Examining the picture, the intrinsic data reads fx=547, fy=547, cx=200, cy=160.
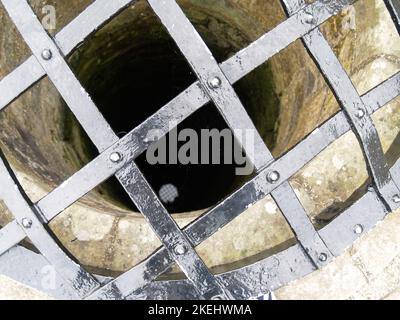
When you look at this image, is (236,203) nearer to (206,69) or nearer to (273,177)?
(273,177)

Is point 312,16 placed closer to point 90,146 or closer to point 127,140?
point 127,140

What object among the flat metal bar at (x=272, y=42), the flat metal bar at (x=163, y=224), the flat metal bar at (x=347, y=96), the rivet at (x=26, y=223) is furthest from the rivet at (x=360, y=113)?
the rivet at (x=26, y=223)

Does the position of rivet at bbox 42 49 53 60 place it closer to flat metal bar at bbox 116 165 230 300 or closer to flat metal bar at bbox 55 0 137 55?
flat metal bar at bbox 55 0 137 55

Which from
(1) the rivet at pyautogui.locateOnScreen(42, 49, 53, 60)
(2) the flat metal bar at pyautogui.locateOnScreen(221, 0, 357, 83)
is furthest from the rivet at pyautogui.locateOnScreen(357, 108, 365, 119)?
(1) the rivet at pyautogui.locateOnScreen(42, 49, 53, 60)

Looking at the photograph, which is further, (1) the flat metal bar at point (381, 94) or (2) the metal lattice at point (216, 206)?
(1) the flat metal bar at point (381, 94)

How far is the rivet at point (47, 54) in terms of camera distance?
4.60 feet

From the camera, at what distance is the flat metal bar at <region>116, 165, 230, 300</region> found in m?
1.42

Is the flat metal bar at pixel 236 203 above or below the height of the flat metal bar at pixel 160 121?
below

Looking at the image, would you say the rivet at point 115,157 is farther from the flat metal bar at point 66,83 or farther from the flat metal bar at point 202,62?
the flat metal bar at point 202,62

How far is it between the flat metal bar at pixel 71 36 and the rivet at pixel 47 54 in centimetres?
3

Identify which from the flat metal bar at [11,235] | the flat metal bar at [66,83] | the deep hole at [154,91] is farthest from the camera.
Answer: the deep hole at [154,91]

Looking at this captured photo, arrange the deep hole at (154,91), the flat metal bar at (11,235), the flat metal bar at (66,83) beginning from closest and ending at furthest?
the flat metal bar at (66,83) < the flat metal bar at (11,235) < the deep hole at (154,91)

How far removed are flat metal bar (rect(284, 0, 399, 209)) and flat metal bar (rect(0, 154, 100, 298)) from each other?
2.78 feet

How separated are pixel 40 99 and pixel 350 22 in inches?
56.2
